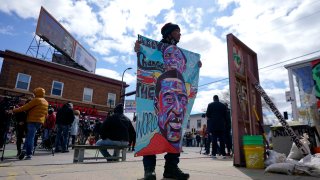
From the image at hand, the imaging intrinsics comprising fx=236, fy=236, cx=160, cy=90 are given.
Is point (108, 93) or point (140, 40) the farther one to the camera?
point (108, 93)

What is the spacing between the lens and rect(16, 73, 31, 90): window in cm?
2196

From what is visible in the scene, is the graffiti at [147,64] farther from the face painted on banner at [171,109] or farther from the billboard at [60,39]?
the billboard at [60,39]

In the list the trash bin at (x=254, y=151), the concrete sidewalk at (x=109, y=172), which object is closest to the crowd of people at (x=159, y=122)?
the concrete sidewalk at (x=109, y=172)

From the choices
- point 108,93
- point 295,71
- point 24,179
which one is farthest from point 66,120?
point 108,93

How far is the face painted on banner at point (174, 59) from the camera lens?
11.4 ft

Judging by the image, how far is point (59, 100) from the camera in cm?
2431

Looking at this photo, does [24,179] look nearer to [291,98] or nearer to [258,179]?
[258,179]

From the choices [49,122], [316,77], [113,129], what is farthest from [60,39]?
[316,77]

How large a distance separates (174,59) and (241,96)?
2079mm

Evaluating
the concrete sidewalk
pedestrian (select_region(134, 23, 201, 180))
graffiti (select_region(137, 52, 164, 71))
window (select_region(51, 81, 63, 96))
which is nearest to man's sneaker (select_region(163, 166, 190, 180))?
pedestrian (select_region(134, 23, 201, 180))

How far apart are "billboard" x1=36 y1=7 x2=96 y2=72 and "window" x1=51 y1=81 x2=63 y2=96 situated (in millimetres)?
6303

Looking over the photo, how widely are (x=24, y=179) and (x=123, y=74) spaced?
951 inches

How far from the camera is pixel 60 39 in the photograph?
30047mm

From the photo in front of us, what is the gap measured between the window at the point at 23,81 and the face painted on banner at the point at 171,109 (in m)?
22.7
